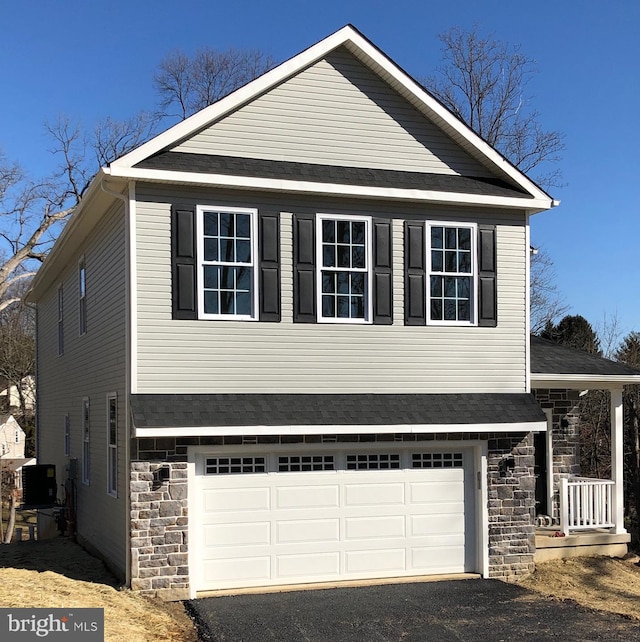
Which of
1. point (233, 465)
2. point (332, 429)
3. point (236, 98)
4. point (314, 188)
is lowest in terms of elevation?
point (233, 465)

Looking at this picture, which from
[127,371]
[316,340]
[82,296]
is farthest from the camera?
[82,296]

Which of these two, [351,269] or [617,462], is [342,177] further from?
[617,462]

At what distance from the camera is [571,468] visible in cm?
1664

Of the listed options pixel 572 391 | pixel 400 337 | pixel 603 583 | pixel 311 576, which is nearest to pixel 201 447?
pixel 311 576

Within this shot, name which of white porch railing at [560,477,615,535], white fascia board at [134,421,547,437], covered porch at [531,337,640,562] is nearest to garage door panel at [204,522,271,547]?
white fascia board at [134,421,547,437]

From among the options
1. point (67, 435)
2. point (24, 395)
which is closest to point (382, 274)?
point (67, 435)

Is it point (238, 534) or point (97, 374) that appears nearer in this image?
point (238, 534)

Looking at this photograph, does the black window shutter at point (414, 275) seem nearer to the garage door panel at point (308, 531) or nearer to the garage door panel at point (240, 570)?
the garage door panel at point (308, 531)

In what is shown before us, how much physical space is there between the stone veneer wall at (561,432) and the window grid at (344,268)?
5.38m

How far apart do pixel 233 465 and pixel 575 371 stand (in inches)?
266

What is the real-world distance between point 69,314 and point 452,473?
929 centimetres

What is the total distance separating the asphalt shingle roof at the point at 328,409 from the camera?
1139 cm

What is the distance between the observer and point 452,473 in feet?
43.1

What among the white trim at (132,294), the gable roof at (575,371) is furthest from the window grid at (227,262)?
the gable roof at (575,371)
